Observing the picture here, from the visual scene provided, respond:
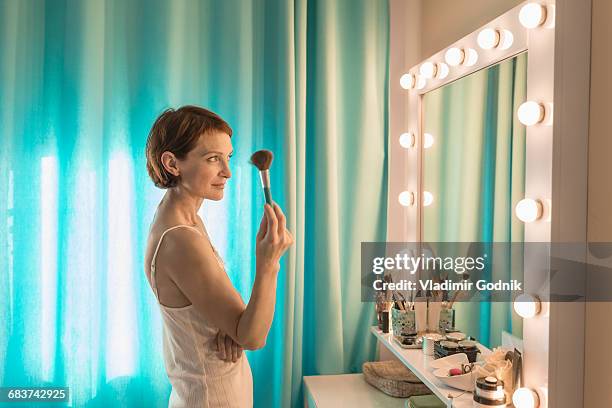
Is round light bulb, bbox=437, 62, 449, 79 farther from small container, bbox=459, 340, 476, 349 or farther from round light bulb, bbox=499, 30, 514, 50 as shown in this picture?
small container, bbox=459, 340, 476, 349

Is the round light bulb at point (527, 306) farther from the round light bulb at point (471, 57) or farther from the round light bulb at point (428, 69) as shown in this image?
the round light bulb at point (428, 69)

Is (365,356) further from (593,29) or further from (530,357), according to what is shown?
(593,29)

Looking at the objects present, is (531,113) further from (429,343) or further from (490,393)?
(429,343)

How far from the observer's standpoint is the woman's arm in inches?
38.5

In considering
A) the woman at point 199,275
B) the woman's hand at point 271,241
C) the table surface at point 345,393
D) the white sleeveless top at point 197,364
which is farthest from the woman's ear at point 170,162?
the table surface at point 345,393

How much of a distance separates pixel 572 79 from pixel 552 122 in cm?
10

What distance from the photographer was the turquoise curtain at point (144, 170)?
173 centimetres

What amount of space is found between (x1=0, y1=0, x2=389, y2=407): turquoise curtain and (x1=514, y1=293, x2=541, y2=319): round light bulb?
0.82 m

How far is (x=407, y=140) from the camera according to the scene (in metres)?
1.92

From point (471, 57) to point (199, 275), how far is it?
1.08m

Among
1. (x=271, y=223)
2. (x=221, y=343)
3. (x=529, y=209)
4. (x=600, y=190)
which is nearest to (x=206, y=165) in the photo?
(x=271, y=223)

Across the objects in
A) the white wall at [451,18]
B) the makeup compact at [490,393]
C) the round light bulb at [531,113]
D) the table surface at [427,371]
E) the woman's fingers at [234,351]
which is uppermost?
the white wall at [451,18]

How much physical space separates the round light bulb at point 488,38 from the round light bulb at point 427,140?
0.45m

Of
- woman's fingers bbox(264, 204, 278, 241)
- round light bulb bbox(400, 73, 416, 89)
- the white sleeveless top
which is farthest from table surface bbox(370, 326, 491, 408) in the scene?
round light bulb bbox(400, 73, 416, 89)
